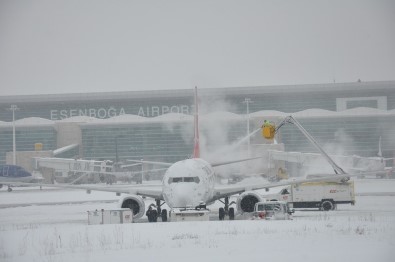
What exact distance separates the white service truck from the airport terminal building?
267 feet

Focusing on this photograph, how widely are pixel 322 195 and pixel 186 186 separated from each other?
46.6 feet

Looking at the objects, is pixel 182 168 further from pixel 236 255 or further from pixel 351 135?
pixel 351 135

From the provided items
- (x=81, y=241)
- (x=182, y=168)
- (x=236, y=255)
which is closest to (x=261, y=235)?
(x=236, y=255)

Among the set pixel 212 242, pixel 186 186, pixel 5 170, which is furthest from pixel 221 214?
pixel 5 170

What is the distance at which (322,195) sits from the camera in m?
49.1

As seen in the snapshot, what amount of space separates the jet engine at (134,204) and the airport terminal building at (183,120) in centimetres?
8872

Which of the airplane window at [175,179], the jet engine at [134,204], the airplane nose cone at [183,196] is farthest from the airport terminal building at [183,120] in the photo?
the airplane nose cone at [183,196]

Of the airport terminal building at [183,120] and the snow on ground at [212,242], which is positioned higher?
the airport terminal building at [183,120]

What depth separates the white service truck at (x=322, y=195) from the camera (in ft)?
160

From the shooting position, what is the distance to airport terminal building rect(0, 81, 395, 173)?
504 ft

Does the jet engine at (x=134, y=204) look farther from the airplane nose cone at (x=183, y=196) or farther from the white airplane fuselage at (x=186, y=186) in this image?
the airplane nose cone at (x=183, y=196)

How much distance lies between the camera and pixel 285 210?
38625 millimetres

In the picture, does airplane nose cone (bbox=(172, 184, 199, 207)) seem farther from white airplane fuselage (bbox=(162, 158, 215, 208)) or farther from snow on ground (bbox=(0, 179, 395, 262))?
snow on ground (bbox=(0, 179, 395, 262))

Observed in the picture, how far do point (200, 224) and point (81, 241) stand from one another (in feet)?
26.5
